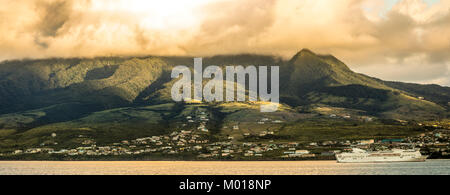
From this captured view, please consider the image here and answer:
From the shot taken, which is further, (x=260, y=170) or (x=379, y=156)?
(x=379, y=156)

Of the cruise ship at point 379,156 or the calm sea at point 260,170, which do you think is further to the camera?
the cruise ship at point 379,156

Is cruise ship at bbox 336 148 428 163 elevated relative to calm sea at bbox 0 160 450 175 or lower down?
lower down

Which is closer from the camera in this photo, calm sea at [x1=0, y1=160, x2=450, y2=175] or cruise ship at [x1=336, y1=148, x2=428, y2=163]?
calm sea at [x1=0, y1=160, x2=450, y2=175]

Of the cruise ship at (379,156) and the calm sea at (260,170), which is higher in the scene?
the calm sea at (260,170)

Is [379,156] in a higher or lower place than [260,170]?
lower
